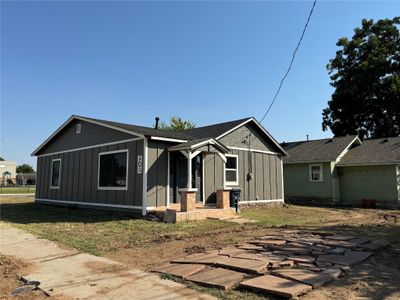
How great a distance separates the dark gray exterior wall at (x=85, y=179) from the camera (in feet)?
41.8

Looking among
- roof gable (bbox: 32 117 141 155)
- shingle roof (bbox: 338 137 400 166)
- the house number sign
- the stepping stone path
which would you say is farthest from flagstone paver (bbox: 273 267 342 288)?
shingle roof (bbox: 338 137 400 166)

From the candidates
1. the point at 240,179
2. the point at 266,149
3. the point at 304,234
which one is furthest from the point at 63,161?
the point at 304,234

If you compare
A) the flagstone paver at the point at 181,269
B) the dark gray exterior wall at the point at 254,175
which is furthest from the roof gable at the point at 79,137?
the flagstone paver at the point at 181,269

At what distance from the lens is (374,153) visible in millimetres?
20625

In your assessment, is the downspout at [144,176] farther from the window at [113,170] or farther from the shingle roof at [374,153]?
the shingle roof at [374,153]

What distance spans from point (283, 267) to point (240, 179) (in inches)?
428

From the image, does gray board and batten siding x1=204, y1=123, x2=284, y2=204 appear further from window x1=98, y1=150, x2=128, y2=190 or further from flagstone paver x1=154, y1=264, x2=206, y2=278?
flagstone paver x1=154, y1=264, x2=206, y2=278

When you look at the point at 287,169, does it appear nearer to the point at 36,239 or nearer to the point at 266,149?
the point at 266,149

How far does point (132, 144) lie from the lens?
42.4 ft

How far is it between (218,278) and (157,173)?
7903 millimetres

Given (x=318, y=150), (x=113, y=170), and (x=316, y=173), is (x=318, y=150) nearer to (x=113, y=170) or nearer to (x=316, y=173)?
(x=316, y=173)

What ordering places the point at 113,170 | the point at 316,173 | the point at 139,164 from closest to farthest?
the point at 139,164 → the point at 113,170 → the point at 316,173

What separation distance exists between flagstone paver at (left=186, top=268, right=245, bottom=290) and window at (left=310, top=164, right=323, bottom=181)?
57.4 feet

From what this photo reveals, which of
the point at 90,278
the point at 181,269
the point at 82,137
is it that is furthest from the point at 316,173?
the point at 90,278
